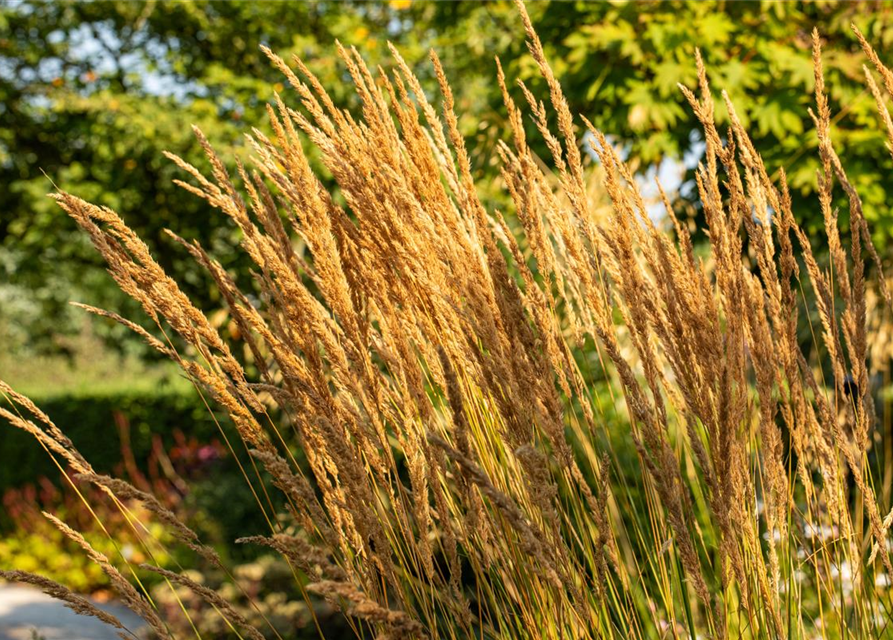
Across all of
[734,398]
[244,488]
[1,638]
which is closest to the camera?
[734,398]

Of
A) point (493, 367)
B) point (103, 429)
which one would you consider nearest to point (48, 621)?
point (103, 429)

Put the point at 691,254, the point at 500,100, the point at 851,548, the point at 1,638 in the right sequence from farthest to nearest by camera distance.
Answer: the point at 1,638
the point at 500,100
the point at 851,548
the point at 691,254

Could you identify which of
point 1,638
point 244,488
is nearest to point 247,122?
point 244,488

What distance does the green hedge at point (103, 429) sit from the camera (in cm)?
869

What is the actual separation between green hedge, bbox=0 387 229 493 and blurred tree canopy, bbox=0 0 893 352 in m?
1.16

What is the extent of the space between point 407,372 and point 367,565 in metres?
0.31

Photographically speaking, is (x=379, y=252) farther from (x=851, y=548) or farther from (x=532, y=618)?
(x=851, y=548)

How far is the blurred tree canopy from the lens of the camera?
3.44 m

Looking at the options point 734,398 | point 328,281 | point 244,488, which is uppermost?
point 244,488

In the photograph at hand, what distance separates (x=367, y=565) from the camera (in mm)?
1418

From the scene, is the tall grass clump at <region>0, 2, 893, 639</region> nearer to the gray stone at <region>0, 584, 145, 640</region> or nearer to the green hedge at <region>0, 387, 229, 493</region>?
the gray stone at <region>0, 584, 145, 640</region>

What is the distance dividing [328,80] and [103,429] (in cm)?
514

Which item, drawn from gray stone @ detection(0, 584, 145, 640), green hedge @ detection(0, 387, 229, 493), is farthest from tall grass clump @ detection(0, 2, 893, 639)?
green hedge @ detection(0, 387, 229, 493)

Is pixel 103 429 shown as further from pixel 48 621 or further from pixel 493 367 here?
pixel 493 367
